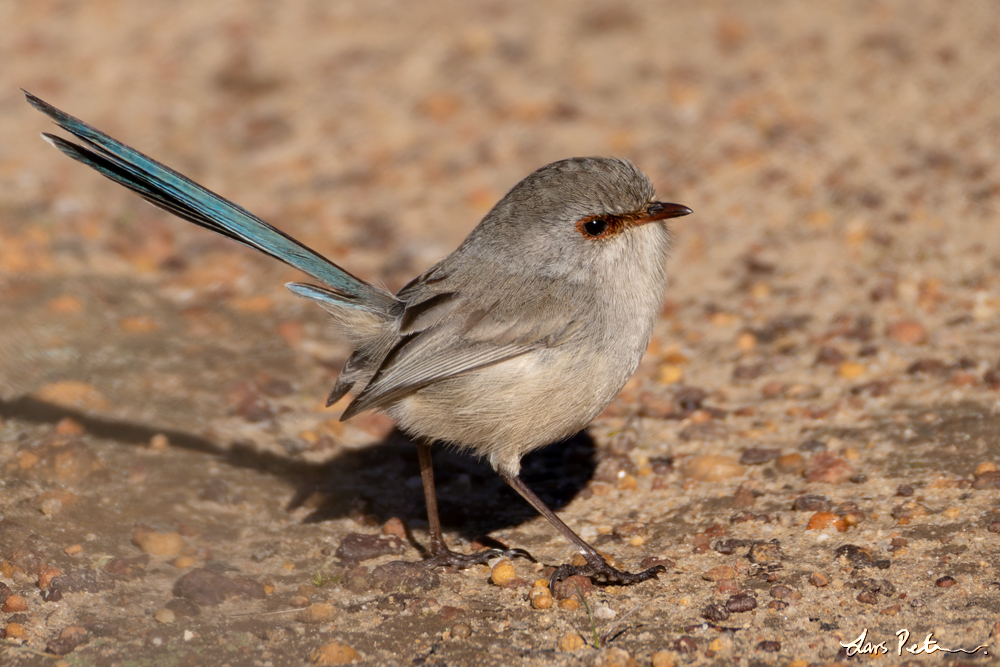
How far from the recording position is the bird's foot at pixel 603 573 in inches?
162

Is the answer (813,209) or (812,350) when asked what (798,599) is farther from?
(813,209)

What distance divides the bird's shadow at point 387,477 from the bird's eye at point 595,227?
1.41 metres

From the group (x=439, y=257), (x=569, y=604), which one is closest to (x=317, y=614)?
(x=569, y=604)

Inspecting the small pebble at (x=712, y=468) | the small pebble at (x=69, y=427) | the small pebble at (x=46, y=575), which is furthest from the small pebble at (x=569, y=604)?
the small pebble at (x=69, y=427)

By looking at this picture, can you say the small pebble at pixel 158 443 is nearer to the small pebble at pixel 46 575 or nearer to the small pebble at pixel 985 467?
the small pebble at pixel 46 575

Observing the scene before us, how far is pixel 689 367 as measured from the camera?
592cm

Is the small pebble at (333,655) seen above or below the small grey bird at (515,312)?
below

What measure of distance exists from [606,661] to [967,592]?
139 cm

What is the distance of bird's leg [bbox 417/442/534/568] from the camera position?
173 inches

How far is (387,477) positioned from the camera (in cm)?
526

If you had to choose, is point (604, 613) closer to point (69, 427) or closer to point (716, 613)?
point (716, 613)

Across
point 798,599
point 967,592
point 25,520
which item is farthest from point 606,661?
point 25,520

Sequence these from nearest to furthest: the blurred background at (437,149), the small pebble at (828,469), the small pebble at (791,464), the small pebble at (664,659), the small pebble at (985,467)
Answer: the small pebble at (664,659)
the small pebble at (985,467)
the small pebble at (828,469)
the small pebble at (791,464)
the blurred background at (437,149)

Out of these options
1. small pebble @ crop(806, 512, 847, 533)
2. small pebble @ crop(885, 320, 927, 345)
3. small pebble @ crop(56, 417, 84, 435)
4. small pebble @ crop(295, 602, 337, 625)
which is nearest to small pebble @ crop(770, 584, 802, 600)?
small pebble @ crop(806, 512, 847, 533)
